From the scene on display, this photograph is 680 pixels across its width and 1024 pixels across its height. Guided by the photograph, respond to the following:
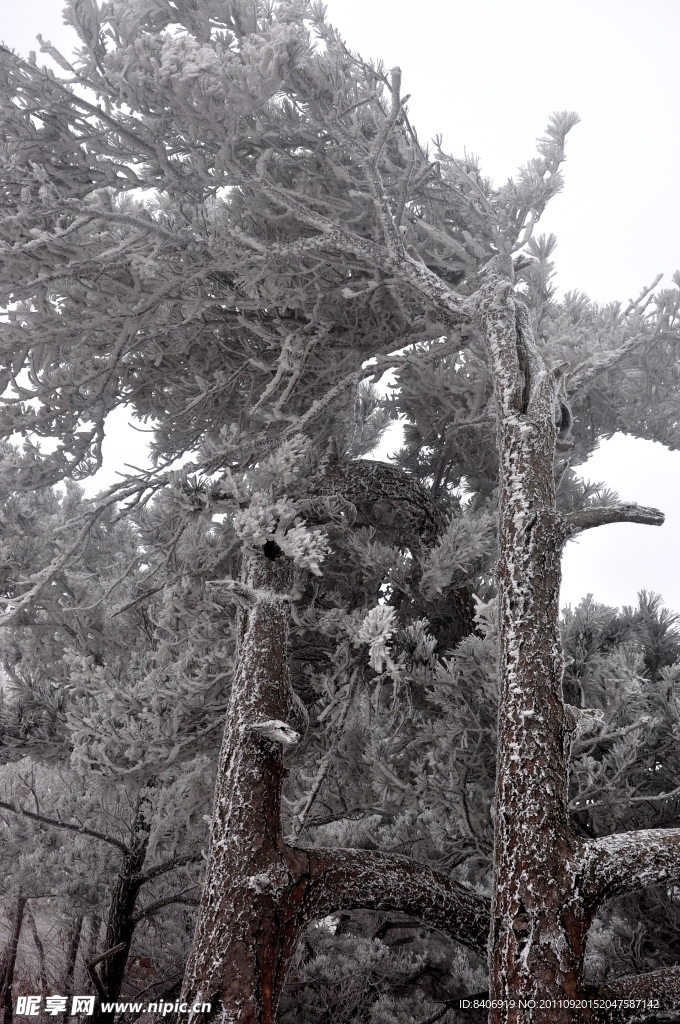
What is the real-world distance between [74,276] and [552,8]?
121900mm

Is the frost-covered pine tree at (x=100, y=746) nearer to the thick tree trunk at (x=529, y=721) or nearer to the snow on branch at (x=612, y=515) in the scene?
the thick tree trunk at (x=529, y=721)

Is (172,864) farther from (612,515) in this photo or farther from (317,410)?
(612,515)

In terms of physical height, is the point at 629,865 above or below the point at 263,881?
above

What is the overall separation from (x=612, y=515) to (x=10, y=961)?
862 cm

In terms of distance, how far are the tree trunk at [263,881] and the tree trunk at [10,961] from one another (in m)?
5.62

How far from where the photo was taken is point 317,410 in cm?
455

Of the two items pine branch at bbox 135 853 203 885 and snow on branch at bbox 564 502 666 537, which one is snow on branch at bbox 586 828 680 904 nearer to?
snow on branch at bbox 564 502 666 537

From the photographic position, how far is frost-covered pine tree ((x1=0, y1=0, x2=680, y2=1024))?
3.08 meters

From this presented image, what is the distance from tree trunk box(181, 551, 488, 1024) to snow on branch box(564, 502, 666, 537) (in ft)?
6.32

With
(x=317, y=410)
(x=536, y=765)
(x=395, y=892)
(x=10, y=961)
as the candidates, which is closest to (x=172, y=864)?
(x=395, y=892)

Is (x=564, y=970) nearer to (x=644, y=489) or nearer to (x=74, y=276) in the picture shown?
(x=74, y=276)

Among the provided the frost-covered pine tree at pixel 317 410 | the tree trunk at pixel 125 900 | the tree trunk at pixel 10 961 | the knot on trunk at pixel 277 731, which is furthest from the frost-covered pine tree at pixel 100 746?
the knot on trunk at pixel 277 731

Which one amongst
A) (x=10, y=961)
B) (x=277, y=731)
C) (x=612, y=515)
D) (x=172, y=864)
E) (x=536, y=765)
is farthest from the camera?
(x=10, y=961)

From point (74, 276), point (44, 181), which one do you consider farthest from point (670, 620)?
point (44, 181)
